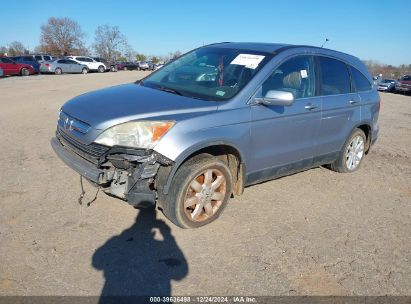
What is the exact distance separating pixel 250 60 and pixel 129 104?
1541mm

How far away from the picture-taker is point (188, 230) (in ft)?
12.4

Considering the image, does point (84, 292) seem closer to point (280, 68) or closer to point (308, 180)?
point (280, 68)

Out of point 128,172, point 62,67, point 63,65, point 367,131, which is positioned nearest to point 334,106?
point 367,131

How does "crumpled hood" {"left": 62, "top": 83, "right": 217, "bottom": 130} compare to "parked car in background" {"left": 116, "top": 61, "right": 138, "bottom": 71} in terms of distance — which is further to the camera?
"parked car in background" {"left": 116, "top": 61, "right": 138, "bottom": 71}

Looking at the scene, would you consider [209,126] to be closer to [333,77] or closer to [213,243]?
[213,243]

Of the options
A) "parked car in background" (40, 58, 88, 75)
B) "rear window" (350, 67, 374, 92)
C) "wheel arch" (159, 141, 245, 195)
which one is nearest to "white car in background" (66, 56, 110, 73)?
"parked car in background" (40, 58, 88, 75)

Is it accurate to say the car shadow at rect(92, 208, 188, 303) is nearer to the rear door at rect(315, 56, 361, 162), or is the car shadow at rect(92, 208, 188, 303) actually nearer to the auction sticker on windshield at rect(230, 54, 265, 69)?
the auction sticker on windshield at rect(230, 54, 265, 69)

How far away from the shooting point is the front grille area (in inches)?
134

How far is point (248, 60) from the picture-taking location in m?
4.30

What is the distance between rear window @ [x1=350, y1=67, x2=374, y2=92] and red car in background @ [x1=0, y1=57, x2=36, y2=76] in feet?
93.2

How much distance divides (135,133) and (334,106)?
2944 mm

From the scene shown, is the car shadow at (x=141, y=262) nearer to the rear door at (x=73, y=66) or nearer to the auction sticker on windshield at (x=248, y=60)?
the auction sticker on windshield at (x=248, y=60)

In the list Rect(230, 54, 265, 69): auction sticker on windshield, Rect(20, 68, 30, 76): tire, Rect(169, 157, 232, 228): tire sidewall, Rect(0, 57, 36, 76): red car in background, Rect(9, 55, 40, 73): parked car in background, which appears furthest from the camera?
Rect(9, 55, 40, 73): parked car in background

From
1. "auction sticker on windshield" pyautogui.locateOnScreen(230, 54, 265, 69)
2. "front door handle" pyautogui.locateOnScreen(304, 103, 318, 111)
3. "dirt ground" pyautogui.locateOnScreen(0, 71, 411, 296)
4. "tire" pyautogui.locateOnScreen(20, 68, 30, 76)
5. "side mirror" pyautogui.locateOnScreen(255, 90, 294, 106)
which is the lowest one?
"dirt ground" pyautogui.locateOnScreen(0, 71, 411, 296)
